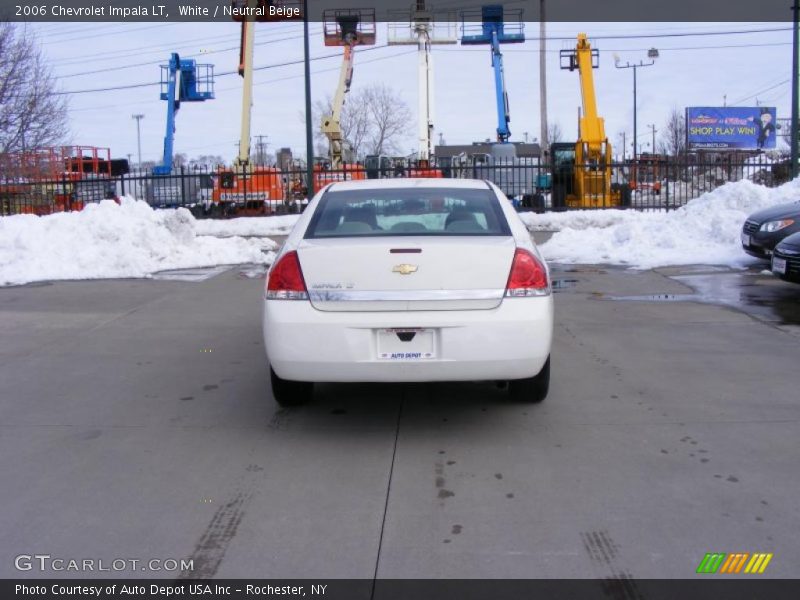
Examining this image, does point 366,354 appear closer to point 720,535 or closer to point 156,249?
point 720,535

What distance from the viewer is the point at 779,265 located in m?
9.79

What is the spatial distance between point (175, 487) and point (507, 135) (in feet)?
94.5

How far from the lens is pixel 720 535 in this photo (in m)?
3.77

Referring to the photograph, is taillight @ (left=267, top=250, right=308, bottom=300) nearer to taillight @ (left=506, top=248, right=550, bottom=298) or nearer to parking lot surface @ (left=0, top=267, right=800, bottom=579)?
parking lot surface @ (left=0, top=267, right=800, bottom=579)

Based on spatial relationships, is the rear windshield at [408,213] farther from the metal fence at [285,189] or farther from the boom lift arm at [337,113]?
the boom lift arm at [337,113]

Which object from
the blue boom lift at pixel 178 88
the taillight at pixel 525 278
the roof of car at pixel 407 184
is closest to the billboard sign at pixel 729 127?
the blue boom lift at pixel 178 88

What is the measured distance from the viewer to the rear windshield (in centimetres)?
557

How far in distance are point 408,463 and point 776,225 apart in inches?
362

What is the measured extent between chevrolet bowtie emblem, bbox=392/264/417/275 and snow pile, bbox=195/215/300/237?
1840 cm

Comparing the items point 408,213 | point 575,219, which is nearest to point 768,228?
point 408,213

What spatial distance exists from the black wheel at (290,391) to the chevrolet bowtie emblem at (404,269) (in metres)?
1.17

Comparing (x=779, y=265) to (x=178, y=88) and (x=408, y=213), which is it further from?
(x=178, y=88)

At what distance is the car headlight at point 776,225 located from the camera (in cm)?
1192
